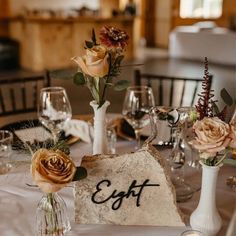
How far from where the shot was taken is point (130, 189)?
3.37 ft

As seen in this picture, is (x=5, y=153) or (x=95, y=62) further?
(x=5, y=153)

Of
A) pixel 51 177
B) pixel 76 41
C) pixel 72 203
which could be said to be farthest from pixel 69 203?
pixel 76 41

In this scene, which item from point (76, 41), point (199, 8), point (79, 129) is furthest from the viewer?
point (199, 8)

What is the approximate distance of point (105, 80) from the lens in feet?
3.98

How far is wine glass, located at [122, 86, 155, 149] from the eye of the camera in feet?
5.24

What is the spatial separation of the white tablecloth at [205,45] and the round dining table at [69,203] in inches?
306

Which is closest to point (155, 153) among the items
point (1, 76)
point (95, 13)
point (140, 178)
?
point (140, 178)

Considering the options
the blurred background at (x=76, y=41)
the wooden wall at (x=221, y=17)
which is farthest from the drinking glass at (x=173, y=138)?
the wooden wall at (x=221, y=17)

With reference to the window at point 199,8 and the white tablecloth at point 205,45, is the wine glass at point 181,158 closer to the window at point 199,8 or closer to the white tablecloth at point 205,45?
the white tablecloth at point 205,45

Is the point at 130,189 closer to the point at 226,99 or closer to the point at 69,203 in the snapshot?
the point at 69,203

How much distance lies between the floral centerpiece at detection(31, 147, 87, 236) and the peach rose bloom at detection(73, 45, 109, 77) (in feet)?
1.02

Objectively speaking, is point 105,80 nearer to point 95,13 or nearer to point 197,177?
point 197,177

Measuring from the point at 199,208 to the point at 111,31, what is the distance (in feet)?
1.81

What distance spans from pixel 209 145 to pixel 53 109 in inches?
33.2
